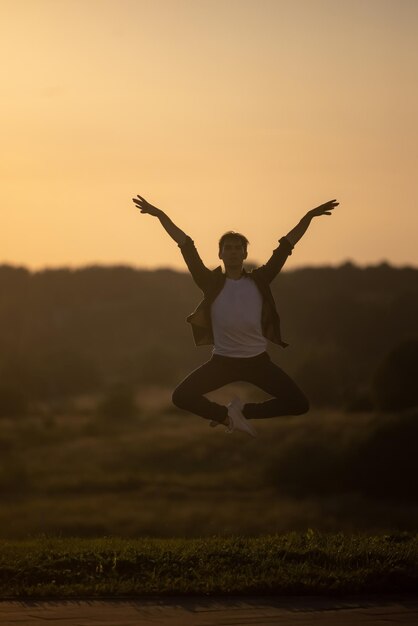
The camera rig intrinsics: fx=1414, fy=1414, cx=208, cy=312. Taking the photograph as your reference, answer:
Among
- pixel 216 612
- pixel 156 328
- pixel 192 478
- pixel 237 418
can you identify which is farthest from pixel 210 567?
pixel 156 328

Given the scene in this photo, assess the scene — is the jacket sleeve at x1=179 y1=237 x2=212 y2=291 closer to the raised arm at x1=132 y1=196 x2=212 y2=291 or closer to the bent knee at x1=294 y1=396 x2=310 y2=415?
the raised arm at x1=132 y1=196 x2=212 y2=291

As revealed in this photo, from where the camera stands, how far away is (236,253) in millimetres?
13977

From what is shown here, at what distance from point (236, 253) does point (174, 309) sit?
8869cm

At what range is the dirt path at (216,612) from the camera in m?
12.6

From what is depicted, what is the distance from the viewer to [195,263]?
14.0 m

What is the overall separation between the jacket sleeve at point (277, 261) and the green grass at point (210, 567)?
3062mm

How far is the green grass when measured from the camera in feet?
45.8

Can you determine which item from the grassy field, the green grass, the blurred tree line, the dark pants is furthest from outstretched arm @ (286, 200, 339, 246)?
the blurred tree line

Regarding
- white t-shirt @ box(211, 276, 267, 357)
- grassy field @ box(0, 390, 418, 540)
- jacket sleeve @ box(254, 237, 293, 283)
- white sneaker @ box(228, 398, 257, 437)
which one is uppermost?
jacket sleeve @ box(254, 237, 293, 283)

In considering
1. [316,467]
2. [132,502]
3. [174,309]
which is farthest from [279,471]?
[174,309]

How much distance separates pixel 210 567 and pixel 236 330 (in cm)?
269

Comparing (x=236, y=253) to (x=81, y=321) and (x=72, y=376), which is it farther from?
(x=81, y=321)

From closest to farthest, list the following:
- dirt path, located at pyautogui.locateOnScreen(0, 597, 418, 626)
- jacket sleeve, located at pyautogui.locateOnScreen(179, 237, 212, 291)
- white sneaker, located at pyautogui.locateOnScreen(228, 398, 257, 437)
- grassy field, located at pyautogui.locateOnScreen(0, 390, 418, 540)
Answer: dirt path, located at pyautogui.locateOnScreen(0, 597, 418, 626) < white sneaker, located at pyautogui.locateOnScreen(228, 398, 257, 437) < jacket sleeve, located at pyautogui.locateOnScreen(179, 237, 212, 291) < grassy field, located at pyautogui.locateOnScreen(0, 390, 418, 540)

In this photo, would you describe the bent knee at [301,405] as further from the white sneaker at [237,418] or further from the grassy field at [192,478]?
the grassy field at [192,478]
